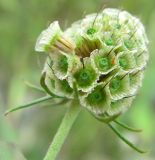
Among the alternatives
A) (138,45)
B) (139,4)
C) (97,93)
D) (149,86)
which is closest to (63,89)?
(97,93)

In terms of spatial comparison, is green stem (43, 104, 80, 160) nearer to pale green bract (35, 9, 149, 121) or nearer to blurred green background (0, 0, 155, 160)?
pale green bract (35, 9, 149, 121)

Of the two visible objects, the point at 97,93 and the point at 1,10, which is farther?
the point at 1,10

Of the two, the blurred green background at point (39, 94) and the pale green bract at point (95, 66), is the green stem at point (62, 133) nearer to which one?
the pale green bract at point (95, 66)

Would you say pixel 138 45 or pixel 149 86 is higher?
pixel 138 45

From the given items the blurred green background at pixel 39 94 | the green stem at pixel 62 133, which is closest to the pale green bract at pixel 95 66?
the green stem at pixel 62 133

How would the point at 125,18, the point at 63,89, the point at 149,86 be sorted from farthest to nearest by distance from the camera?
the point at 149,86 < the point at 125,18 < the point at 63,89

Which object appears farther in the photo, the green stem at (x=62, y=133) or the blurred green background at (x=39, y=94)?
the blurred green background at (x=39, y=94)

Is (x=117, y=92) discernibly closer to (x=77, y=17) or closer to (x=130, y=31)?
(x=130, y=31)
